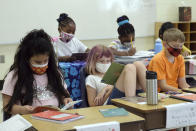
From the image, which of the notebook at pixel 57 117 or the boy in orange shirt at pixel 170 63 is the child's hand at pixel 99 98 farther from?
the notebook at pixel 57 117

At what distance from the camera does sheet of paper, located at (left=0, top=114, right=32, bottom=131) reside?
150 cm

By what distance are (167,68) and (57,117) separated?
Result: 1448mm

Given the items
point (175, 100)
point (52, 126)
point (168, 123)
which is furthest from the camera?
point (175, 100)

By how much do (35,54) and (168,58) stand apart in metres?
1.27

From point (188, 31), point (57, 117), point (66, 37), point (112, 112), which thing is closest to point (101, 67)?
point (112, 112)

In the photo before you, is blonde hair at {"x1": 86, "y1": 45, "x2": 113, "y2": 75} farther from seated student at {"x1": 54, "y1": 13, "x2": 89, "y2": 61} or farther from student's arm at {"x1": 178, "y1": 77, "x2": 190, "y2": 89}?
seated student at {"x1": 54, "y1": 13, "x2": 89, "y2": 61}

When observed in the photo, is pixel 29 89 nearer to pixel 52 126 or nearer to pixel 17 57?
pixel 17 57

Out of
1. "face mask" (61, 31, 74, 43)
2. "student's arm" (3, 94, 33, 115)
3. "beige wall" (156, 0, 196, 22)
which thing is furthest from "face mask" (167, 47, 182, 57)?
"beige wall" (156, 0, 196, 22)

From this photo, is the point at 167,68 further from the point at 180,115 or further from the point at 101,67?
the point at 180,115

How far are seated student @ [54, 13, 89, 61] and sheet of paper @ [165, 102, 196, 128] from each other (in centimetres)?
220

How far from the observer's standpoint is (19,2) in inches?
189

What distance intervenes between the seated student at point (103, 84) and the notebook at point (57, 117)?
0.82m

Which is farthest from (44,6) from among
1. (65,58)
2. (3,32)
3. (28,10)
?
(65,58)

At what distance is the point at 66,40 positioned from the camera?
3.98 meters
